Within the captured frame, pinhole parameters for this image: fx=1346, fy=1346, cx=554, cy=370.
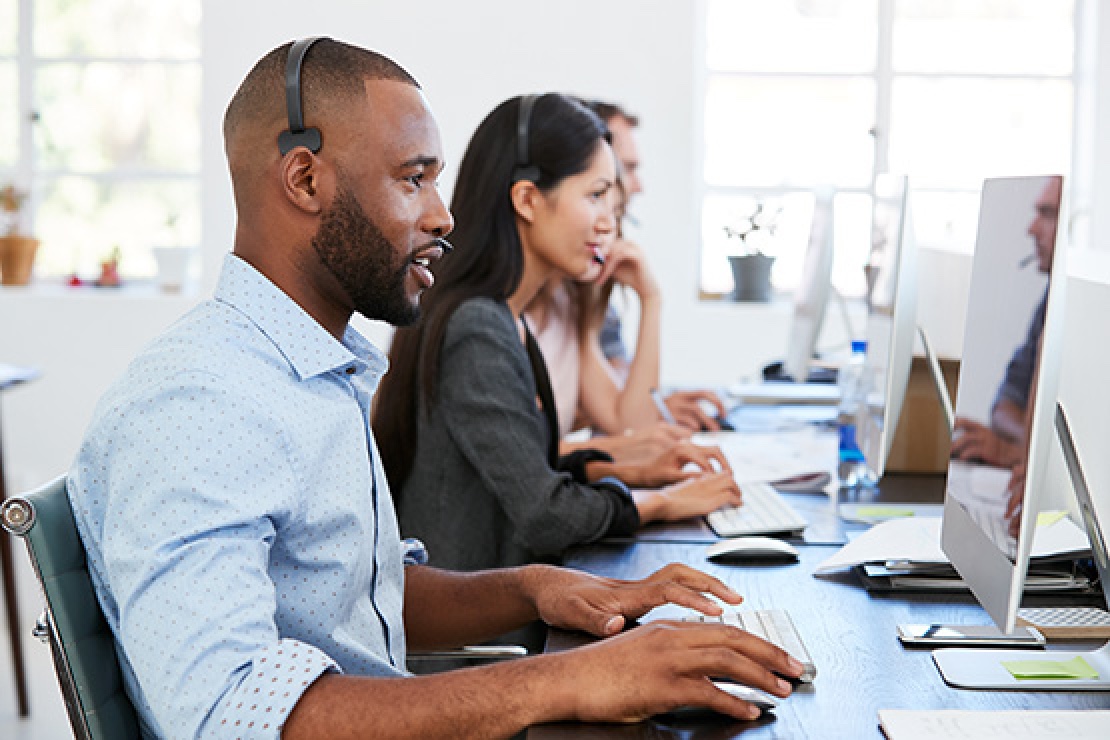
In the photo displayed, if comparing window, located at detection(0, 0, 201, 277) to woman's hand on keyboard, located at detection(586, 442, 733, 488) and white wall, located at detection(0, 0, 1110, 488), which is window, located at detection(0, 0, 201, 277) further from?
woman's hand on keyboard, located at detection(586, 442, 733, 488)

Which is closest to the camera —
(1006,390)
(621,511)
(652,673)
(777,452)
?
(652,673)

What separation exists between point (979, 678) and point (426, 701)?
54cm

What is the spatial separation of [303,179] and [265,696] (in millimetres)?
498

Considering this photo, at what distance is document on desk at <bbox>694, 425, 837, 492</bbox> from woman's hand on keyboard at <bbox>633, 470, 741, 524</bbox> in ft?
0.93

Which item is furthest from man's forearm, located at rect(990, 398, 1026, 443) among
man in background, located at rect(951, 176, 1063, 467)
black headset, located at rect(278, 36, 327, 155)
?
black headset, located at rect(278, 36, 327, 155)

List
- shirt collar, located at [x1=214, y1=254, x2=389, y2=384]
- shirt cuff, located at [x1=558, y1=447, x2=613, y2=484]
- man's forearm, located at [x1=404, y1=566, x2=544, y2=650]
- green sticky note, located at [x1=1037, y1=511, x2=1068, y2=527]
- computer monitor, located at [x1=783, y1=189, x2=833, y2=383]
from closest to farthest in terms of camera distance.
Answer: shirt collar, located at [x1=214, y1=254, x2=389, y2=384]
man's forearm, located at [x1=404, y1=566, x2=544, y2=650]
green sticky note, located at [x1=1037, y1=511, x2=1068, y2=527]
shirt cuff, located at [x1=558, y1=447, x2=613, y2=484]
computer monitor, located at [x1=783, y1=189, x2=833, y2=383]

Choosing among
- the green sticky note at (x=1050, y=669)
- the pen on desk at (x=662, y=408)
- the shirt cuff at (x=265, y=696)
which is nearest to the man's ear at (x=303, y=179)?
the shirt cuff at (x=265, y=696)

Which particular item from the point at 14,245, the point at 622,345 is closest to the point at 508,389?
the point at 622,345

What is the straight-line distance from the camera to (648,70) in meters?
5.09

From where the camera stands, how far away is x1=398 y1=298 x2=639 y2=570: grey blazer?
193cm

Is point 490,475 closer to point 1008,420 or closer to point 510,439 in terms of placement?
point 510,439

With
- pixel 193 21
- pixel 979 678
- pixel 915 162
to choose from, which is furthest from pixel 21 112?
pixel 979 678

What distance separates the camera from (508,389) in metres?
2.02

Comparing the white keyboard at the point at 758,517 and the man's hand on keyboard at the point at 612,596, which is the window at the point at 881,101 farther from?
the man's hand on keyboard at the point at 612,596
